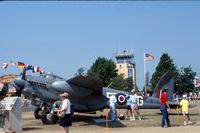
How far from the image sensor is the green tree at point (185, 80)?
6550cm

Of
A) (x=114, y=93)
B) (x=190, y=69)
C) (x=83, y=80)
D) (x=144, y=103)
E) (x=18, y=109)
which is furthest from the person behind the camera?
(x=190, y=69)

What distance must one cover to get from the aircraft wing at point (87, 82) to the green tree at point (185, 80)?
149 ft

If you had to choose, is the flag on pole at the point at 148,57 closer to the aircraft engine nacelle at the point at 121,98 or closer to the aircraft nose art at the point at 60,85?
the aircraft engine nacelle at the point at 121,98

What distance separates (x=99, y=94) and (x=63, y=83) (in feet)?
11.1

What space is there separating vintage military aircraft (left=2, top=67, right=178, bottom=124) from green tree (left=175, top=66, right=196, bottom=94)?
43039 mm

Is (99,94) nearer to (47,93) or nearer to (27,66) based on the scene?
(47,93)

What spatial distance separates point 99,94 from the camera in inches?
902

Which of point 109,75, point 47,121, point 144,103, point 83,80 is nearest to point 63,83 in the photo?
point 83,80

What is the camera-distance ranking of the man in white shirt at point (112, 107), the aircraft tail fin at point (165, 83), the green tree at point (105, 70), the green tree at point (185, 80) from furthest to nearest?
the green tree at point (105, 70) < the green tree at point (185, 80) < the aircraft tail fin at point (165, 83) < the man in white shirt at point (112, 107)

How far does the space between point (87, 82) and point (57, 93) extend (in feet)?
8.15

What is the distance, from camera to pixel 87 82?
20516 millimetres

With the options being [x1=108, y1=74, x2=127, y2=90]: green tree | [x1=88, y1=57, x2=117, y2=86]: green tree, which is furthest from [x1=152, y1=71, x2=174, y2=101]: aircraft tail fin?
[x1=88, y1=57, x2=117, y2=86]: green tree

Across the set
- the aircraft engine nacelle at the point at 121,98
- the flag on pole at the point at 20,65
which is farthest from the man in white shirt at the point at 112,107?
the flag on pole at the point at 20,65

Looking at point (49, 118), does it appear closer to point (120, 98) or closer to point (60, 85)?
point (60, 85)
